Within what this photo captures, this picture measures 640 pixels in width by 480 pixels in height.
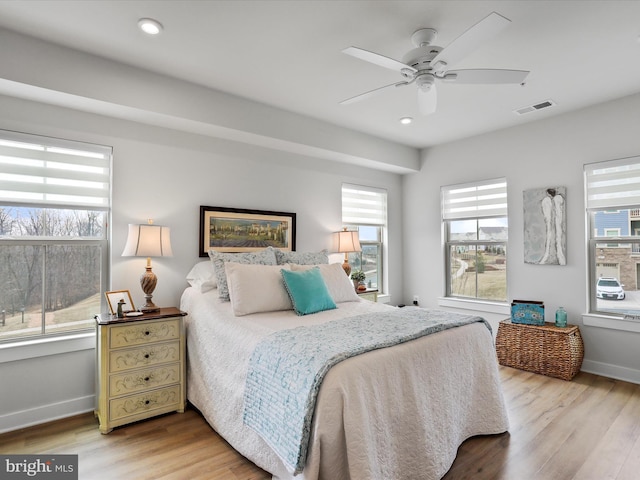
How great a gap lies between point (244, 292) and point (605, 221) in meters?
3.56

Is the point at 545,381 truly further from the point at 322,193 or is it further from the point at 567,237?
the point at 322,193

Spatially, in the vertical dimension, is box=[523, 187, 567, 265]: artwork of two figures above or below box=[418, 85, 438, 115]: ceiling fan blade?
below

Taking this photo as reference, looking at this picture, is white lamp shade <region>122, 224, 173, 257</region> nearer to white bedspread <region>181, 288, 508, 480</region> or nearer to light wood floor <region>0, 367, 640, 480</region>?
white bedspread <region>181, 288, 508, 480</region>

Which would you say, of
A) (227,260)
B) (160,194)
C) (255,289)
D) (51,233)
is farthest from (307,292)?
(51,233)

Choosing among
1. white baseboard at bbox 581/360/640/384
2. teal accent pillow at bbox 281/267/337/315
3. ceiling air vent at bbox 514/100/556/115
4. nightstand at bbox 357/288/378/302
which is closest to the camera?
teal accent pillow at bbox 281/267/337/315

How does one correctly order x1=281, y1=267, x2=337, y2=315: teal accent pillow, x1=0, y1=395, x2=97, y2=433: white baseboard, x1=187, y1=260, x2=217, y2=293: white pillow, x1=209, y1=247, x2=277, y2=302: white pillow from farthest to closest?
x1=187, y1=260, x2=217, y2=293: white pillow, x1=209, y1=247, x2=277, y2=302: white pillow, x1=281, y1=267, x2=337, y2=315: teal accent pillow, x1=0, y1=395, x2=97, y2=433: white baseboard

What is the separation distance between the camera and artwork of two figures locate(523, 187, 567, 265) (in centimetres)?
379

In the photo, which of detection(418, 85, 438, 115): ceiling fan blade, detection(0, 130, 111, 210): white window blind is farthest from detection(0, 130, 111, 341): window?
detection(418, 85, 438, 115): ceiling fan blade

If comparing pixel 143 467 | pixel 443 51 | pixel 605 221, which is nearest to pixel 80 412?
pixel 143 467

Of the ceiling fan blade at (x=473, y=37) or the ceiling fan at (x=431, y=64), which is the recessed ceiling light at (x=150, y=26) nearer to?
the ceiling fan at (x=431, y=64)

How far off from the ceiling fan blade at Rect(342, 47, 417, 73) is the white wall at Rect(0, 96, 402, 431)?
194 centimetres

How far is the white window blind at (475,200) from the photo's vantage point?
14.2ft

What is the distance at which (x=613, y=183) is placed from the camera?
3.51m

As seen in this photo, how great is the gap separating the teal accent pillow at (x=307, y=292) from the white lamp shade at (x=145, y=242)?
999 mm
